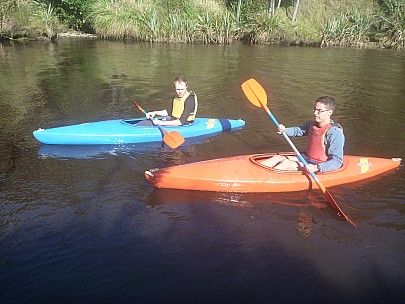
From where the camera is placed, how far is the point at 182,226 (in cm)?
400

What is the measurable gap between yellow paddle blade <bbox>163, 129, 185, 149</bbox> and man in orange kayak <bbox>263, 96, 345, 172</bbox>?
1438 mm

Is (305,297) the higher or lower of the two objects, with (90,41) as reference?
lower

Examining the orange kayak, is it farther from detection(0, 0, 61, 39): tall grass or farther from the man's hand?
detection(0, 0, 61, 39): tall grass

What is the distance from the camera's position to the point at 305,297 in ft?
10.3

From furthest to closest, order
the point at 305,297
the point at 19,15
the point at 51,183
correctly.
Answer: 1. the point at 19,15
2. the point at 51,183
3. the point at 305,297

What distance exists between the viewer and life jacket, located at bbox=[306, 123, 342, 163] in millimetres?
4602

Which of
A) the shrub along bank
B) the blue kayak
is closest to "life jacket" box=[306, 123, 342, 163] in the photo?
the blue kayak

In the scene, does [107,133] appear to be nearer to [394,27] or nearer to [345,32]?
[345,32]

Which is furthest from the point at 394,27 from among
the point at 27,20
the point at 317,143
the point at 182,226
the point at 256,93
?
the point at 182,226

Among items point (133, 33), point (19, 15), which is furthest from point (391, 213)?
point (19, 15)

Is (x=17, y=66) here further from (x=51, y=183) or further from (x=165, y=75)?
(x=51, y=183)

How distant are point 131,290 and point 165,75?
9576mm

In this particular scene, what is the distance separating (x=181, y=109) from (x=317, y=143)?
2.55m

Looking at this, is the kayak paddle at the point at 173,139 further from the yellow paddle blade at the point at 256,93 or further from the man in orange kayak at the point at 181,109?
the yellow paddle blade at the point at 256,93
